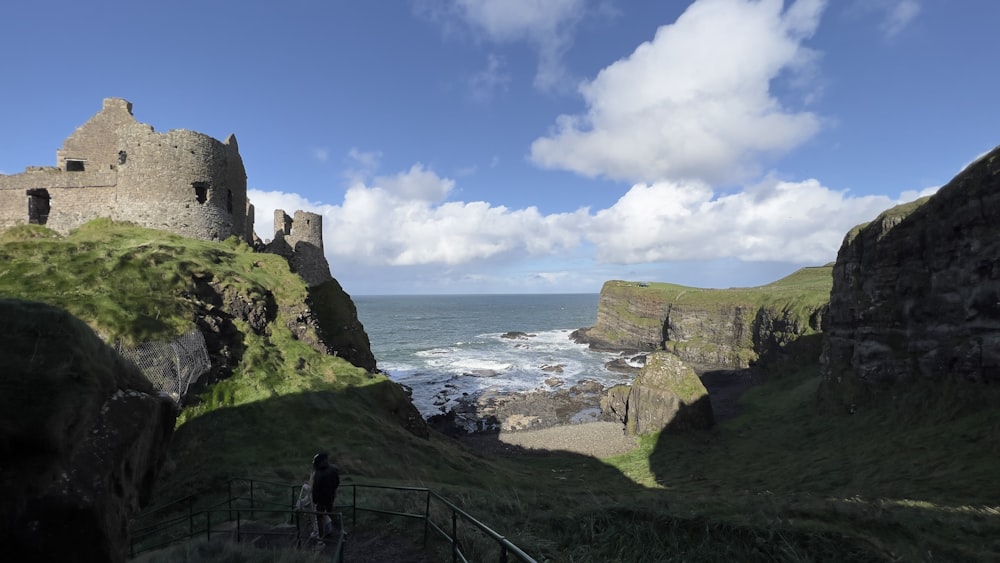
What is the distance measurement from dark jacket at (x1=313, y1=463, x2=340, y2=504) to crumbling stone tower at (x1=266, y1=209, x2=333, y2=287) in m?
29.5

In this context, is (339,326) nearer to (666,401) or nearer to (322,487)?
(322,487)

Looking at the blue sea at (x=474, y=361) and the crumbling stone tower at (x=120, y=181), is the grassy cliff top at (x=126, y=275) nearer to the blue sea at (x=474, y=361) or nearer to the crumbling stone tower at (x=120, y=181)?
the crumbling stone tower at (x=120, y=181)

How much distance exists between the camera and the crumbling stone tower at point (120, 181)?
25.7m

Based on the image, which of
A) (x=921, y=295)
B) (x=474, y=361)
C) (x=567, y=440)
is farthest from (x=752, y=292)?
(x=567, y=440)

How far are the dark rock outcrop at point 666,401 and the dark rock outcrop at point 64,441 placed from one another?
36545 millimetres

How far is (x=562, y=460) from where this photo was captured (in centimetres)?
3192

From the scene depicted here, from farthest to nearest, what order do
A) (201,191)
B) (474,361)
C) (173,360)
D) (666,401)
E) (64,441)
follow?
(474,361)
(666,401)
(201,191)
(173,360)
(64,441)

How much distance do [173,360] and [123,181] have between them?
17234 mm

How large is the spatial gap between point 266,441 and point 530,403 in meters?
37.0

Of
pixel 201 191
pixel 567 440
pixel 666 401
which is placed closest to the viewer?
pixel 201 191

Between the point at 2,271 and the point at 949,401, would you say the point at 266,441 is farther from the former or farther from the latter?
the point at 949,401

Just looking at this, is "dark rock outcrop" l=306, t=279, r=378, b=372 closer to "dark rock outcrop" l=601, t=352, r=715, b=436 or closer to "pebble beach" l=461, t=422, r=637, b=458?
"pebble beach" l=461, t=422, r=637, b=458

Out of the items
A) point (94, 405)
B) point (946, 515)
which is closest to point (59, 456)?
point (94, 405)

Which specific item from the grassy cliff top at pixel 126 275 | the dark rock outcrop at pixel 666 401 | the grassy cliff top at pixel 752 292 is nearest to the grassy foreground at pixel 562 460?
the grassy cliff top at pixel 126 275
